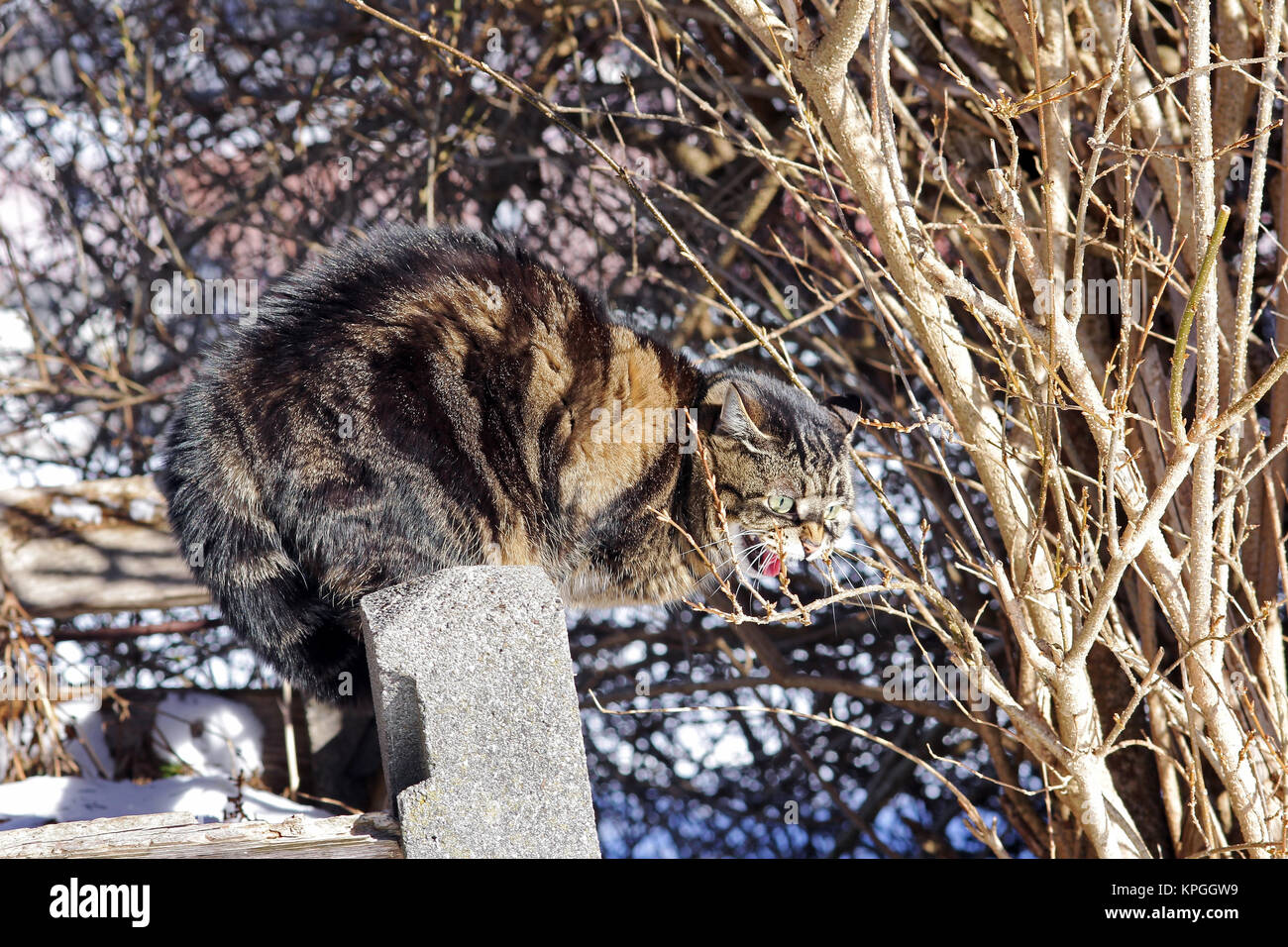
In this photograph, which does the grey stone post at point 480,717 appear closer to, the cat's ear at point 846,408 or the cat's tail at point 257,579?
the cat's tail at point 257,579

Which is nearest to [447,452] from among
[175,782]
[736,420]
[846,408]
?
[736,420]

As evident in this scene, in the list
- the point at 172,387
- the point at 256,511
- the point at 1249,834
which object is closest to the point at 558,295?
the point at 256,511

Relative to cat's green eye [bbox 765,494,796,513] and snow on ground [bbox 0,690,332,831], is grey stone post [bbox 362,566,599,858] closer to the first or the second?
cat's green eye [bbox 765,494,796,513]

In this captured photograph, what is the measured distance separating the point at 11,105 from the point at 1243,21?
12.4ft

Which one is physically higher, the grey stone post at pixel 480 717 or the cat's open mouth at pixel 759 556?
the cat's open mouth at pixel 759 556

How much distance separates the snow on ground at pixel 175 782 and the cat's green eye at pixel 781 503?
4.27 feet

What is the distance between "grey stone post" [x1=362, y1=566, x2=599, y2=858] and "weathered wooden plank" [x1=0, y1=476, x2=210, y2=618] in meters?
1.84

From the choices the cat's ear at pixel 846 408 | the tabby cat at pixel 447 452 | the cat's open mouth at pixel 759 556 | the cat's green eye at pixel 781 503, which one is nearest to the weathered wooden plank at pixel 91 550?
the tabby cat at pixel 447 452

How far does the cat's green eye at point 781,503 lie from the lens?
2.45 metres

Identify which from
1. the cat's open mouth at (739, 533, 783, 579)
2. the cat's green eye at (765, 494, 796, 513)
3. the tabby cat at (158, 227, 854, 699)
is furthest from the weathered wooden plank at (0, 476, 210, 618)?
the cat's green eye at (765, 494, 796, 513)

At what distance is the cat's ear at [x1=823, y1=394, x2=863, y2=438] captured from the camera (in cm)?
249

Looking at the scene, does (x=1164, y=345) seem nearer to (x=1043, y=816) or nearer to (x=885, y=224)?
(x=885, y=224)

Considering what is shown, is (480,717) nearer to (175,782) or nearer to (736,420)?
(736,420)

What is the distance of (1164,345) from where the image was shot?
2.63 m
